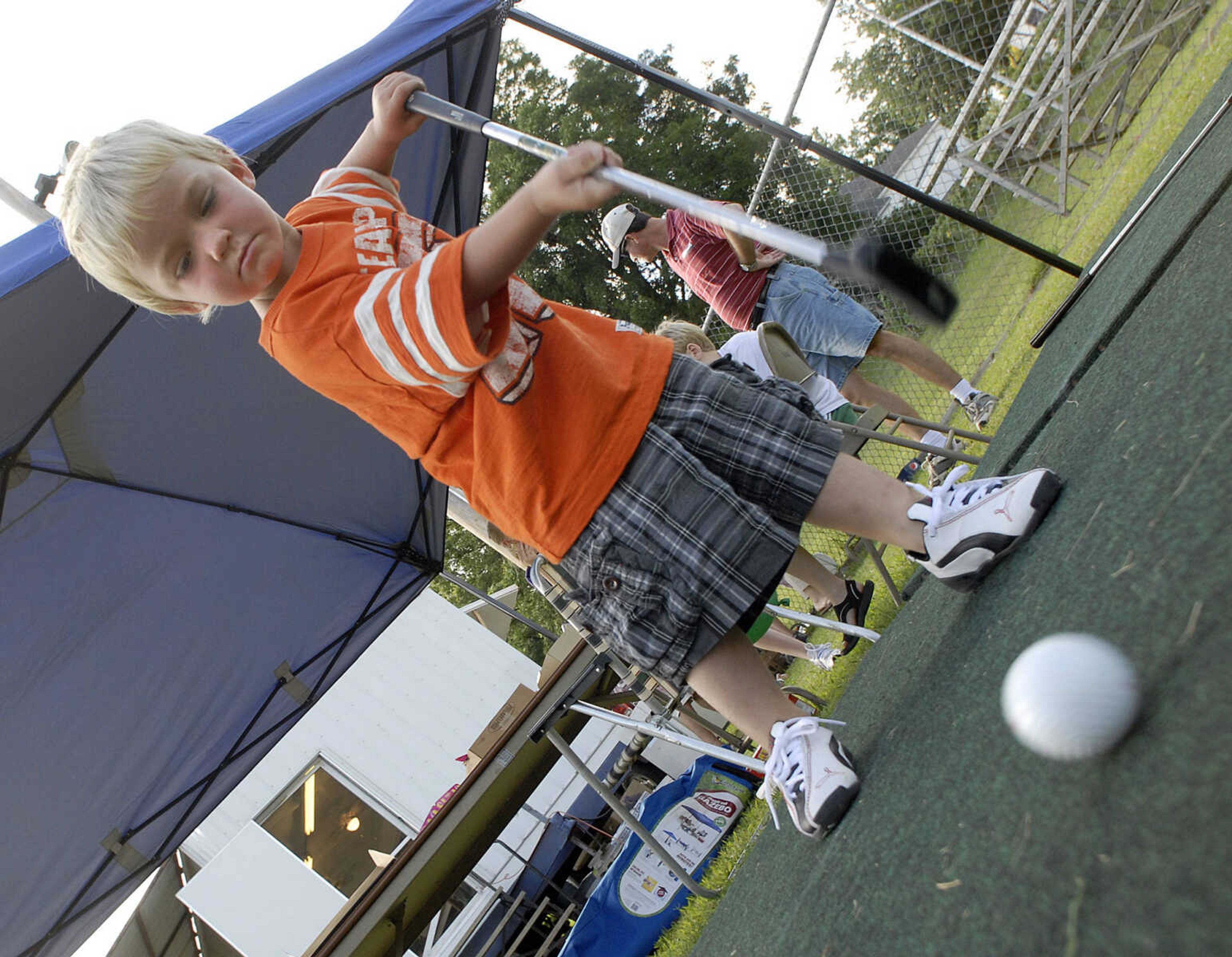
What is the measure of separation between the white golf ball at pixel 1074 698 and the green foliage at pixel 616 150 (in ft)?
49.2

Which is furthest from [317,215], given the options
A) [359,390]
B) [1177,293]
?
[1177,293]

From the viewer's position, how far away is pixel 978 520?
142 centimetres

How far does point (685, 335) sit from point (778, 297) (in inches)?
21.3

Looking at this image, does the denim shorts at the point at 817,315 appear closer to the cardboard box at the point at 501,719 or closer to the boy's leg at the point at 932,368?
the boy's leg at the point at 932,368

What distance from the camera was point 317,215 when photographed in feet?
5.48

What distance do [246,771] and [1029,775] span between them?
337 centimetres

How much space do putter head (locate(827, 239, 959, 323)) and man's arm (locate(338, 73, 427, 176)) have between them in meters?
1.21

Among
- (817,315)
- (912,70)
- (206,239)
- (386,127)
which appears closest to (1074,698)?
(206,239)

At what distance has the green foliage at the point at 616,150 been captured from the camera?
1578 cm

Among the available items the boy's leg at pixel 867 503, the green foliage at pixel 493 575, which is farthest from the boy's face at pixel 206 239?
the green foliage at pixel 493 575

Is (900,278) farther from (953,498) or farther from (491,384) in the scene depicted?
(491,384)

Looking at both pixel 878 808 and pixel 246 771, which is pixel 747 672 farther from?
pixel 246 771

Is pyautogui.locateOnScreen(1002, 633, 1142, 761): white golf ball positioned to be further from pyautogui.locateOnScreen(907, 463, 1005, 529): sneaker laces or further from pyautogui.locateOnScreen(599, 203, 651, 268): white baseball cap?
pyautogui.locateOnScreen(599, 203, 651, 268): white baseball cap

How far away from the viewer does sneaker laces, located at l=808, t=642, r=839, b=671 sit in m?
3.34
